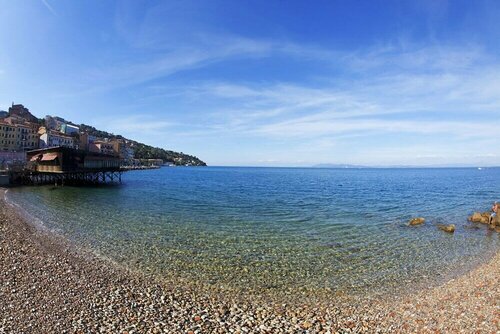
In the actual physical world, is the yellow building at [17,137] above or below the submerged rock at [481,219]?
above

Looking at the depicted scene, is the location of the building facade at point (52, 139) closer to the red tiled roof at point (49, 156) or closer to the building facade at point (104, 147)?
the building facade at point (104, 147)

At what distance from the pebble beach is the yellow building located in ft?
335

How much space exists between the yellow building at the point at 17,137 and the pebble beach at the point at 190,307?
102 m

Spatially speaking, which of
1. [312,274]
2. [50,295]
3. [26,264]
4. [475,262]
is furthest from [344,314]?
[26,264]

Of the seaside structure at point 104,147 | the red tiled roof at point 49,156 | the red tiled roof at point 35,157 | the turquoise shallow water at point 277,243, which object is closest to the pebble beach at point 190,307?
the turquoise shallow water at point 277,243

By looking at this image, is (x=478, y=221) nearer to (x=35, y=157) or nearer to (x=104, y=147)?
(x=35, y=157)

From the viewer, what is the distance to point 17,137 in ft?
321

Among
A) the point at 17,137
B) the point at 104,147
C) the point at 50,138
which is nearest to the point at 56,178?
the point at 17,137

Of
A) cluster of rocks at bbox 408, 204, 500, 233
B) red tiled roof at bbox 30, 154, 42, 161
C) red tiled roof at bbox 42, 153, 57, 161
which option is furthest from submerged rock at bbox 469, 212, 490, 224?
red tiled roof at bbox 30, 154, 42, 161

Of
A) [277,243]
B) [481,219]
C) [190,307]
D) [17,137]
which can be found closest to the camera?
[190,307]

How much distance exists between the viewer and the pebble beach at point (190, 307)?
8594 mm

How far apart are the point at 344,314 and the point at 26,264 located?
13.6m

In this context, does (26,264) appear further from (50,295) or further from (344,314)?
(344,314)

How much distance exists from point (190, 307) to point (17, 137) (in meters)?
117
